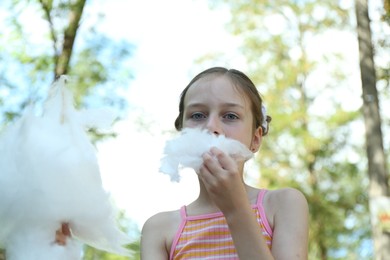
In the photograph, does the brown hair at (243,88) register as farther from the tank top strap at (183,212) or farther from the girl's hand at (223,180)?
the girl's hand at (223,180)

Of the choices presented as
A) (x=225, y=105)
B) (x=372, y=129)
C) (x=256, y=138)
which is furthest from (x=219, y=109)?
(x=372, y=129)

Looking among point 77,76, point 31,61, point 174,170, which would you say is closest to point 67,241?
point 174,170

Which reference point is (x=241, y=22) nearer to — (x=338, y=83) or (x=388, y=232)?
(x=338, y=83)

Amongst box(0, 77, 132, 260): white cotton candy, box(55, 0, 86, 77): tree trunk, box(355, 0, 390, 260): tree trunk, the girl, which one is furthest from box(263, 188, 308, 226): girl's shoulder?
box(55, 0, 86, 77): tree trunk

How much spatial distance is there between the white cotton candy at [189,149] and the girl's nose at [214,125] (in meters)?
0.10

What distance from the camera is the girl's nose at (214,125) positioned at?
1958mm

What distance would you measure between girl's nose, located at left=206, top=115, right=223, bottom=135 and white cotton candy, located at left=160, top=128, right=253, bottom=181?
0.10 meters

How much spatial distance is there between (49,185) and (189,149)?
0.45 m

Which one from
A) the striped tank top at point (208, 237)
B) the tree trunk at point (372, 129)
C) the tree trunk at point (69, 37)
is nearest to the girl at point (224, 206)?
the striped tank top at point (208, 237)

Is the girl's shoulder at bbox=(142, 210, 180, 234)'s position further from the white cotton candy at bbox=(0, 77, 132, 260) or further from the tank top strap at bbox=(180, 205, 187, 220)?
the white cotton candy at bbox=(0, 77, 132, 260)

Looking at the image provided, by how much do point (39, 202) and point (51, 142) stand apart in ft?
0.42

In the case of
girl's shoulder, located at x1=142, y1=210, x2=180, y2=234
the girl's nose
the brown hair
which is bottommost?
girl's shoulder, located at x1=142, y1=210, x2=180, y2=234

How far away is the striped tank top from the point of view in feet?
6.49

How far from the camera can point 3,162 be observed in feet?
4.84
